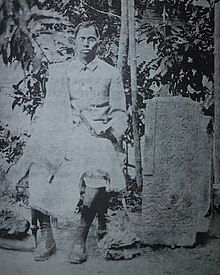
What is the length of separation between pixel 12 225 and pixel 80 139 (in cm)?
53

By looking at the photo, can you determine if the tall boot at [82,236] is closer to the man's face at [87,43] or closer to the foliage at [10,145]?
the foliage at [10,145]

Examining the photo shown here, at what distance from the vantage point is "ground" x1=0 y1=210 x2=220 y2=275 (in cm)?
227

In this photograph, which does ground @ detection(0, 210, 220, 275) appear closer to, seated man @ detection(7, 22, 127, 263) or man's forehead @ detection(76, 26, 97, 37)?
seated man @ detection(7, 22, 127, 263)

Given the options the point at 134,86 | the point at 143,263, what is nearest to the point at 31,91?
the point at 134,86

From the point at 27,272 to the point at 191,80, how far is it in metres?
1.20

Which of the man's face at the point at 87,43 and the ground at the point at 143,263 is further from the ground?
the man's face at the point at 87,43

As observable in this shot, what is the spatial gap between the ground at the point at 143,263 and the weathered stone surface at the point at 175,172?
53 millimetres

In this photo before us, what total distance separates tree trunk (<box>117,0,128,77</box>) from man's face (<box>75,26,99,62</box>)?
120mm

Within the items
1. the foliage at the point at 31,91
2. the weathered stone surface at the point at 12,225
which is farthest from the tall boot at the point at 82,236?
the foliage at the point at 31,91

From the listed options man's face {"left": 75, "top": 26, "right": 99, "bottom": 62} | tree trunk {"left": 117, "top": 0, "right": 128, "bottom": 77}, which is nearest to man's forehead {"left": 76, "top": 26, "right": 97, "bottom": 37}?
man's face {"left": 75, "top": 26, "right": 99, "bottom": 62}

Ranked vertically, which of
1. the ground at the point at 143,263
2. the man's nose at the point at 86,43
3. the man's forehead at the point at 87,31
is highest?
the man's forehead at the point at 87,31

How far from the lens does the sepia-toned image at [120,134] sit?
229cm

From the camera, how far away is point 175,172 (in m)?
2.29

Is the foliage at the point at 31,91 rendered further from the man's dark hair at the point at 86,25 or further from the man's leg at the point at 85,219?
the man's leg at the point at 85,219
